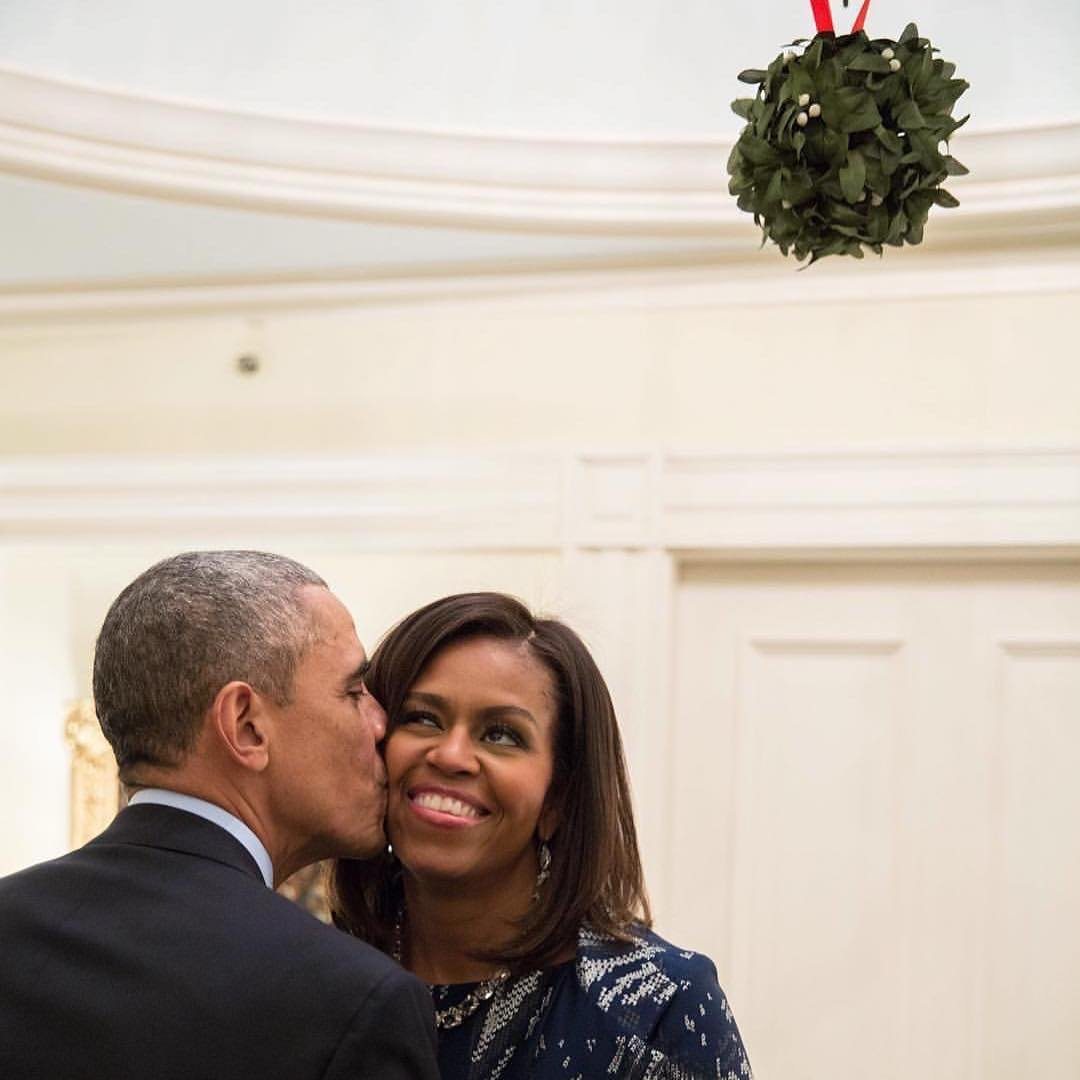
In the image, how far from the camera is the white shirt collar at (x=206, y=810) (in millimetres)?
2168

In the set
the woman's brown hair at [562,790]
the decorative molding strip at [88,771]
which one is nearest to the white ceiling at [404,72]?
the decorative molding strip at [88,771]

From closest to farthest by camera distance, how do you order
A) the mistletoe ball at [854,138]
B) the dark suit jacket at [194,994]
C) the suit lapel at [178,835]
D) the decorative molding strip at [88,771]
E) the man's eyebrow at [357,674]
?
the dark suit jacket at [194,994], the suit lapel at [178,835], the man's eyebrow at [357,674], the mistletoe ball at [854,138], the decorative molding strip at [88,771]

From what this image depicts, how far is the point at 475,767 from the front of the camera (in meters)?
2.62

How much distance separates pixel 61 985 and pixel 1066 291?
359 centimetres

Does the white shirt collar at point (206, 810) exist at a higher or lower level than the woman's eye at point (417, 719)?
lower

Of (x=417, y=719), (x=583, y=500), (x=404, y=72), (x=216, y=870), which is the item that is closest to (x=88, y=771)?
(x=583, y=500)

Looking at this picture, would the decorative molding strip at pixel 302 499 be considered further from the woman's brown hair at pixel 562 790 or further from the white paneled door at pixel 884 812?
the woman's brown hair at pixel 562 790

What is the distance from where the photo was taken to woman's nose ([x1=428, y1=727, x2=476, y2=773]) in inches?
103

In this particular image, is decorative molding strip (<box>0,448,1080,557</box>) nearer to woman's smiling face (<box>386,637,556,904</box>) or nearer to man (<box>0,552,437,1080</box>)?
woman's smiling face (<box>386,637,556,904</box>)

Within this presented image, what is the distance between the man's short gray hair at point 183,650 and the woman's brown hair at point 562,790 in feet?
1.46

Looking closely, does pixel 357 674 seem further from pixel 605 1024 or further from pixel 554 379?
pixel 554 379

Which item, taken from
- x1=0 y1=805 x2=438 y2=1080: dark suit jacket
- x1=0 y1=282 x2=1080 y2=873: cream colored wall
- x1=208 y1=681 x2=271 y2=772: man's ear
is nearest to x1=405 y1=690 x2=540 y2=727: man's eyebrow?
x1=208 y1=681 x2=271 y2=772: man's ear

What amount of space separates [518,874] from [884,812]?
2373 mm

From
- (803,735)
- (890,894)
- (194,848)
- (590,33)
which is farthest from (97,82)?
(194,848)
